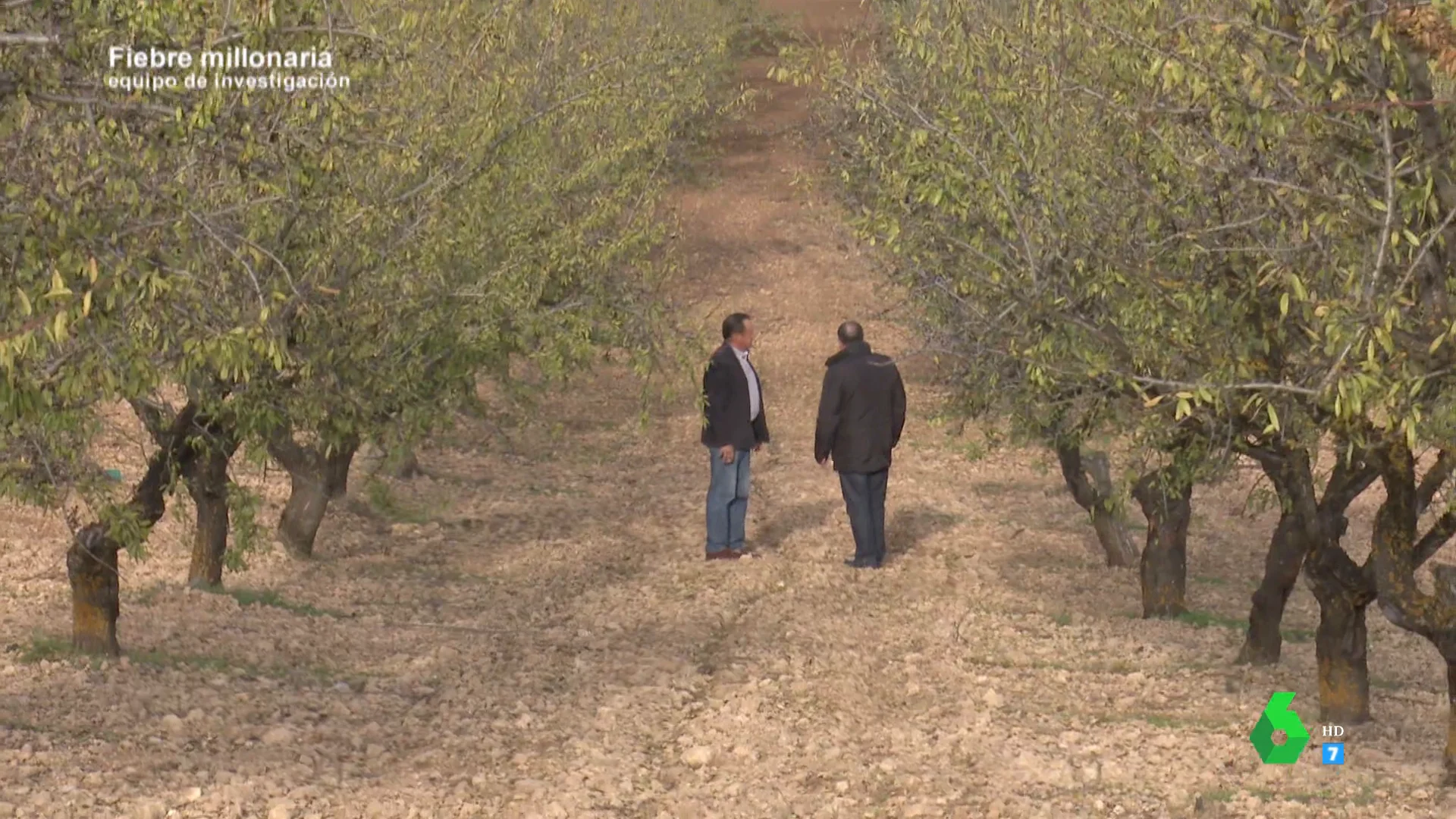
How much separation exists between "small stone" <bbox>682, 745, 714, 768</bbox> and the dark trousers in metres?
5.35

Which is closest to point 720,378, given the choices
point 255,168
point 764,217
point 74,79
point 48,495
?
point 48,495

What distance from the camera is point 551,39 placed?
16.1m

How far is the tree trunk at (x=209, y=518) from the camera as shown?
11719 mm

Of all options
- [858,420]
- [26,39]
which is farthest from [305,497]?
[26,39]

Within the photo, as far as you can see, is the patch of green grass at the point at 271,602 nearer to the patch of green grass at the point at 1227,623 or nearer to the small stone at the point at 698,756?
the small stone at the point at 698,756

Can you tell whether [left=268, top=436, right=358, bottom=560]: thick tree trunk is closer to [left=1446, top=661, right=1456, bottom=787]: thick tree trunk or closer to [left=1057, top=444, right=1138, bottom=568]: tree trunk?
[left=1057, top=444, right=1138, bottom=568]: tree trunk

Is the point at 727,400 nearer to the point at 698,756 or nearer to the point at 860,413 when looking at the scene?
the point at 860,413

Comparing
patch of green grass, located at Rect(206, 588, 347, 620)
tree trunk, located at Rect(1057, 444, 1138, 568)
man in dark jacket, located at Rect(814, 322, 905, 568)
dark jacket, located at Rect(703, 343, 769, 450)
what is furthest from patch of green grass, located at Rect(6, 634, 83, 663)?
tree trunk, located at Rect(1057, 444, 1138, 568)

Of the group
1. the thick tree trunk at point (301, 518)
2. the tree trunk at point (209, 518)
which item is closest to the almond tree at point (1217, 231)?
the tree trunk at point (209, 518)

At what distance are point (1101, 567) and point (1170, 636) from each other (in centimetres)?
324

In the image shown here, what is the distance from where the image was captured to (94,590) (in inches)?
396

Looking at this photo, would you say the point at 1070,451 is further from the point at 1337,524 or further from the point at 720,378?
the point at 1337,524

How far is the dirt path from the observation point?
28.3 ft

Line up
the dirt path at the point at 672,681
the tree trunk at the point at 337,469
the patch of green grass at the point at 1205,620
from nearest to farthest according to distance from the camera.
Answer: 1. the dirt path at the point at 672,681
2. the patch of green grass at the point at 1205,620
3. the tree trunk at the point at 337,469
